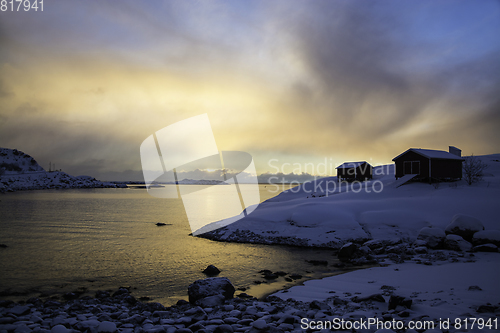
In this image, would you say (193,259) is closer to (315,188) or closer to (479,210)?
(479,210)

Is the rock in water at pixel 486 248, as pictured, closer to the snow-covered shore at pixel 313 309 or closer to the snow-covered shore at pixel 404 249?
the snow-covered shore at pixel 404 249

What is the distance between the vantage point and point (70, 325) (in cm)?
740

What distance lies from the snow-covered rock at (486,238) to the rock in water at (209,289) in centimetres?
1583

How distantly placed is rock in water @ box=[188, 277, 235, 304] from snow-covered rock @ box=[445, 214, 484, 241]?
16102 mm

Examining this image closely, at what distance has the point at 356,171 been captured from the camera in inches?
2281

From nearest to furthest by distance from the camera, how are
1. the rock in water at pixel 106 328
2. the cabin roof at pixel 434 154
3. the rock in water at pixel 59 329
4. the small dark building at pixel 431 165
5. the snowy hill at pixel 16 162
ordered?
the rock in water at pixel 59 329 → the rock in water at pixel 106 328 → the small dark building at pixel 431 165 → the cabin roof at pixel 434 154 → the snowy hill at pixel 16 162

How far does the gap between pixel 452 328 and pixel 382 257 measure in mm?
10654

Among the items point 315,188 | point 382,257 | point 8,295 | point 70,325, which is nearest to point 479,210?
point 382,257

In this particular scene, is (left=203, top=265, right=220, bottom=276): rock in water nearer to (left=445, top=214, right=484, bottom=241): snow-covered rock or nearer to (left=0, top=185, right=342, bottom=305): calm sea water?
(left=0, top=185, right=342, bottom=305): calm sea water

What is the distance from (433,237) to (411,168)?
2523 cm

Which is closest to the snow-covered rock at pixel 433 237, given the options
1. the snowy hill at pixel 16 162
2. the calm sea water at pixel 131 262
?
the calm sea water at pixel 131 262

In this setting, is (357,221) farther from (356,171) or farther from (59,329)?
(356,171)

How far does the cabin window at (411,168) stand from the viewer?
124ft

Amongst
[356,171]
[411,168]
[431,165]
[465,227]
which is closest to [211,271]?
[465,227]
